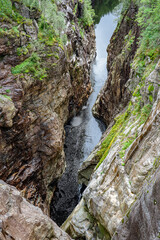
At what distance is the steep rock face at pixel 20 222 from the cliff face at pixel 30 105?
4.34m

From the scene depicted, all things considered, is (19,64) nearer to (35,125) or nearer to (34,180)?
(35,125)

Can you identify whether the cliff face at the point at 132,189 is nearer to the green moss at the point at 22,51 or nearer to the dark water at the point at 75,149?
the dark water at the point at 75,149

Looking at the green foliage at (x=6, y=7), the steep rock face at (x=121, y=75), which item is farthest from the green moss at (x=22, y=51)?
the steep rock face at (x=121, y=75)

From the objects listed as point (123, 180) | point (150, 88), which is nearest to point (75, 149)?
point (123, 180)

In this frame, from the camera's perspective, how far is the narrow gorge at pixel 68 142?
5367mm

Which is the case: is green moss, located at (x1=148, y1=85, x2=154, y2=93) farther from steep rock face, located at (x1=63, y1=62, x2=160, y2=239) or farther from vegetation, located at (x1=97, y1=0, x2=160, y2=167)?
steep rock face, located at (x1=63, y1=62, x2=160, y2=239)

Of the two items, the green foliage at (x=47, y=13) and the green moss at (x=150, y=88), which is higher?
the green foliage at (x=47, y=13)

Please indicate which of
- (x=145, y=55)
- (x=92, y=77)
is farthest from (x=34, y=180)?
(x=92, y=77)

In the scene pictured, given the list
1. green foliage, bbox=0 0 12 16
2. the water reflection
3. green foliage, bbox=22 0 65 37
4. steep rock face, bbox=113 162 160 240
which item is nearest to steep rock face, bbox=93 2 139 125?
green foliage, bbox=22 0 65 37

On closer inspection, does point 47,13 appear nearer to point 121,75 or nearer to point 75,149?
point 121,75

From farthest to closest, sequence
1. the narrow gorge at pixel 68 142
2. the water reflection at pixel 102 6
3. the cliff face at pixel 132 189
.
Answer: the water reflection at pixel 102 6 → the narrow gorge at pixel 68 142 → the cliff face at pixel 132 189

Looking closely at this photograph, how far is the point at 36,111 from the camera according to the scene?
12234 millimetres

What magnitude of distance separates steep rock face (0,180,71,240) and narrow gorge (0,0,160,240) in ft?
0.10

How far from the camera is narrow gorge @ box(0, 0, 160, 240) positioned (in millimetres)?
5367
